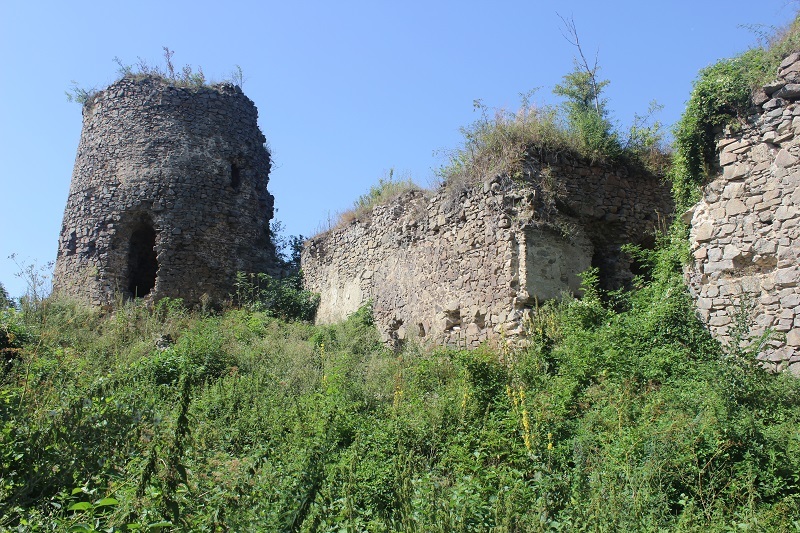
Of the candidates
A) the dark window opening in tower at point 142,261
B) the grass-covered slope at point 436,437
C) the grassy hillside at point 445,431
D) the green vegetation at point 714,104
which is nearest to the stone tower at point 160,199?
the dark window opening in tower at point 142,261

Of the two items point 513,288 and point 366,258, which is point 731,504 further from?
point 366,258

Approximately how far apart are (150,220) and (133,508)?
11407 millimetres

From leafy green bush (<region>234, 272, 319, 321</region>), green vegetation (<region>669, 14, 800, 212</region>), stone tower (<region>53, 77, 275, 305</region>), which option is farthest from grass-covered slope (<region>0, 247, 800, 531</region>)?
stone tower (<region>53, 77, 275, 305</region>)

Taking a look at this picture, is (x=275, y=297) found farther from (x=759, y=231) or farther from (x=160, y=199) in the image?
(x=759, y=231)

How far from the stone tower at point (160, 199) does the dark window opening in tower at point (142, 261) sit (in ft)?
0.07

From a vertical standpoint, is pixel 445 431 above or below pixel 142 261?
below

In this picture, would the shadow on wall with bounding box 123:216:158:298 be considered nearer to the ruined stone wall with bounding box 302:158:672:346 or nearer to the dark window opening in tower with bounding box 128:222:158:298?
the dark window opening in tower with bounding box 128:222:158:298

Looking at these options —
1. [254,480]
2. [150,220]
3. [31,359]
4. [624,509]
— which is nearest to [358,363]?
[31,359]

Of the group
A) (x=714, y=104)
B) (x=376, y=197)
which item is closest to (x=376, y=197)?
(x=376, y=197)

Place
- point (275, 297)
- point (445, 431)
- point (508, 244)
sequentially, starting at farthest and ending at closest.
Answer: point (275, 297)
point (508, 244)
point (445, 431)

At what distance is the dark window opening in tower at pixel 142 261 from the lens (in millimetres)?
14781

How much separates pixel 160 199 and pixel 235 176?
1821 millimetres

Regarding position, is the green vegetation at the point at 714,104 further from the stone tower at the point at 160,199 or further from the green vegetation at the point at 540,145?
the stone tower at the point at 160,199

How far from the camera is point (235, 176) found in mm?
15359
